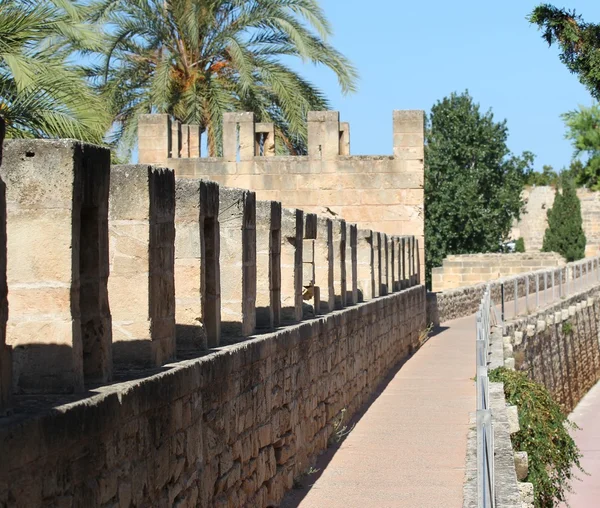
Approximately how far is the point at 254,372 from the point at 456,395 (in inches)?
260

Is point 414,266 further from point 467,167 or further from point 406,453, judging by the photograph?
point 467,167

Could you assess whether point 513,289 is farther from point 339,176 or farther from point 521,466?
point 521,466

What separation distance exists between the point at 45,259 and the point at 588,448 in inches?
704

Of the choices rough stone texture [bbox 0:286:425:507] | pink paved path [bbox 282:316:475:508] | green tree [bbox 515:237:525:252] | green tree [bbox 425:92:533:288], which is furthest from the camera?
green tree [bbox 515:237:525:252]

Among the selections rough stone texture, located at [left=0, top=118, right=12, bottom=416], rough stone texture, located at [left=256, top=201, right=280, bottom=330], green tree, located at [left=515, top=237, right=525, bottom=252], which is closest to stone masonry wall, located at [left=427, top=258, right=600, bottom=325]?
rough stone texture, located at [left=256, top=201, right=280, bottom=330]

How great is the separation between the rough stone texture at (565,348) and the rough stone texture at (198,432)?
32.9 ft

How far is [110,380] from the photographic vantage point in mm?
4738

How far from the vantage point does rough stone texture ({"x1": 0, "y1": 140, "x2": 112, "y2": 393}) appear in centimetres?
438

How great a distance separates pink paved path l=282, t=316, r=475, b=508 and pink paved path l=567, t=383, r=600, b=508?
2.05 meters

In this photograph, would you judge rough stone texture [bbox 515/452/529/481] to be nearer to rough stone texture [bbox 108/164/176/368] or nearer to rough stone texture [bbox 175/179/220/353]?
rough stone texture [bbox 175/179/220/353]

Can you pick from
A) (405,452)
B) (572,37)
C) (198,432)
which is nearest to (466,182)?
(572,37)

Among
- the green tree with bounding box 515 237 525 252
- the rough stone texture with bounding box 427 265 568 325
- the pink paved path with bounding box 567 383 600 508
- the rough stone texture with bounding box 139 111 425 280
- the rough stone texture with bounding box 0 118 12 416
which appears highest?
Answer: the rough stone texture with bounding box 139 111 425 280

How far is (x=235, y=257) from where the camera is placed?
725cm

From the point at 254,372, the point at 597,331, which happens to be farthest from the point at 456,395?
the point at 597,331
